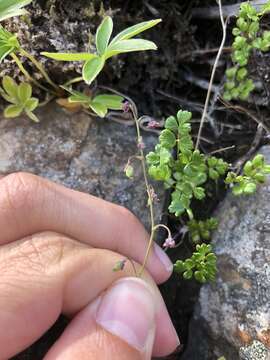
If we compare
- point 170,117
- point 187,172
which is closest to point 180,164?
point 187,172

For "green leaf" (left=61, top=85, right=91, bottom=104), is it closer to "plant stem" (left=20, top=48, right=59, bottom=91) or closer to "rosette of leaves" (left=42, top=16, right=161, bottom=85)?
"plant stem" (left=20, top=48, right=59, bottom=91)

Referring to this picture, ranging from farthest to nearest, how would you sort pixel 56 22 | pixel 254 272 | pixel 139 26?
1. pixel 56 22
2. pixel 254 272
3. pixel 139 26

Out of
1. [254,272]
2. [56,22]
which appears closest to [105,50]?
[56,22]

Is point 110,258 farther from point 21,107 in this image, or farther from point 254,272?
point 21,107

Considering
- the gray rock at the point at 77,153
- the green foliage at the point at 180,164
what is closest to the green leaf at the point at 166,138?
the green foliage at the point at 180,164

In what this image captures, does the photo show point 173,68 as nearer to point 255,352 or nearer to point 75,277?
point 75,277

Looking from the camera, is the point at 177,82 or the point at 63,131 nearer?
the point at 63,131
